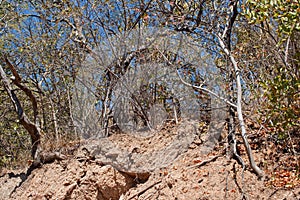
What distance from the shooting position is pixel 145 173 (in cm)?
590

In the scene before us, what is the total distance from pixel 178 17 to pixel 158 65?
4.28 ft

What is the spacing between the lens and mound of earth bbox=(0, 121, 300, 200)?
4.75m

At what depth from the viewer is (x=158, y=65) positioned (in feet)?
22.8

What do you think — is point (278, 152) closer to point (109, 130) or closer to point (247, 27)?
point (247, 27)

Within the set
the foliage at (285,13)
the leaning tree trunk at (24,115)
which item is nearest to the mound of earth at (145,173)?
the leaning tree trunk at (24,115)

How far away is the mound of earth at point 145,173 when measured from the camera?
4754 mm

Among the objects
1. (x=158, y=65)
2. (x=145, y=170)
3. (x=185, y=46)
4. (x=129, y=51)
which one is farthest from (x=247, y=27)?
(x=145, y=170)

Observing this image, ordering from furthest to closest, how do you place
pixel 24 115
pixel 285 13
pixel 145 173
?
pixel 24 115 < pixel 145 173 < pixel 285 13

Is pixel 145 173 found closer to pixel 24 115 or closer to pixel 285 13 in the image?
pixel 24 115

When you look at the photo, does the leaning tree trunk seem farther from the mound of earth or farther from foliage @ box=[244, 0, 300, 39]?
foliage @ box=[244, 0, 300, 39]

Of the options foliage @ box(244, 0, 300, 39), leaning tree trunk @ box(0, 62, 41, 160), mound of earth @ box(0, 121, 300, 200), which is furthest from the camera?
leaning tree trunk @ box(0, 62, 41, 160)

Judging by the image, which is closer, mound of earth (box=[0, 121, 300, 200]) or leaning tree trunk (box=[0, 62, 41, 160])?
mound of earth (box=[0, 121, 300, 200])

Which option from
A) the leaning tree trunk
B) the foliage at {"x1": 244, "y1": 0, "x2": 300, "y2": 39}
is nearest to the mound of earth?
the leaning tree trunk

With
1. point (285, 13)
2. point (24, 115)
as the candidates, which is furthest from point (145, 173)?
point (285, 13)
